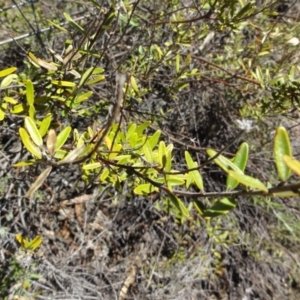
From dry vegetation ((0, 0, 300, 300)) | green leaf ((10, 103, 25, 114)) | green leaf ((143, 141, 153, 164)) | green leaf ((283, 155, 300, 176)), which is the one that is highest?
green leaf ((283, 155, 300, 176))

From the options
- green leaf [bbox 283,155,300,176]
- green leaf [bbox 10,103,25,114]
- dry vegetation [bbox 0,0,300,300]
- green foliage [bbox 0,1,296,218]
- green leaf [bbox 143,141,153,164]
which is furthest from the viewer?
dry vegetation [bbox 0,0,300,300]

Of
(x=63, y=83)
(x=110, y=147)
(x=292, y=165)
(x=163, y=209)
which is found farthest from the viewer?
(x=163, y=209)

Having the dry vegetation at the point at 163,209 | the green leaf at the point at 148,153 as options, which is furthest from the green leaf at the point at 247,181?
the dry vegetation at the point at 163,209

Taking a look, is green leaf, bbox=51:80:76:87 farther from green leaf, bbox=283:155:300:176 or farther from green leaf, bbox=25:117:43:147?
green leaf, bbox=283:155:300:176

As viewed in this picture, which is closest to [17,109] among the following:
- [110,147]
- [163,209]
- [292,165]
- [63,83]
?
[63,83]

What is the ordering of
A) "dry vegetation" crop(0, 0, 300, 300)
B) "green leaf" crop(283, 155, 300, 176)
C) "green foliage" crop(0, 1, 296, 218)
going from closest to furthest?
"green leaf" crop(283, 155, 300, 176)
"green foliage" crop(0, 1, 296, 218)
"dry vegetation" crop(0, 0, 300, 300)

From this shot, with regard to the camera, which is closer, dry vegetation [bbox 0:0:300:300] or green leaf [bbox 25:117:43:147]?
green leaf [bbox 25:117:43:147]

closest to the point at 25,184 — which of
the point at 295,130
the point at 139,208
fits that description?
the point at 139,208

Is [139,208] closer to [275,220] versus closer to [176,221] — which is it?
[176,221]

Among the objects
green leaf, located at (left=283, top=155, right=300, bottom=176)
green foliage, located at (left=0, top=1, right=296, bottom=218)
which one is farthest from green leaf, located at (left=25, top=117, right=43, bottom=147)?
green leaf, located at (left=283, top=155, right=300, bottom=176)

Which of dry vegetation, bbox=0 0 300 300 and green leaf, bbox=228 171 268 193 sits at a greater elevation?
green leaf, bbox=228 171 268 193

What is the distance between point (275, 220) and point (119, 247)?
1.01 m

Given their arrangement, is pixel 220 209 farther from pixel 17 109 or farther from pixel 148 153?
pixel 17 109

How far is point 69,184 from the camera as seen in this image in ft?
7.02
